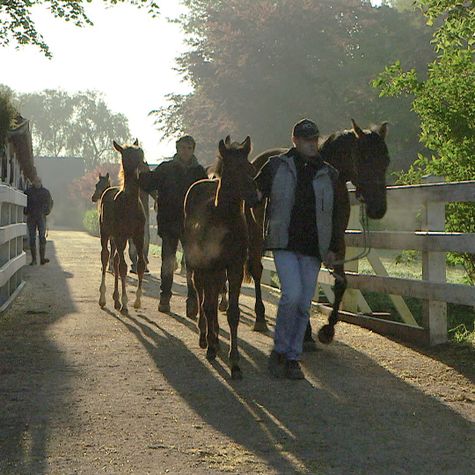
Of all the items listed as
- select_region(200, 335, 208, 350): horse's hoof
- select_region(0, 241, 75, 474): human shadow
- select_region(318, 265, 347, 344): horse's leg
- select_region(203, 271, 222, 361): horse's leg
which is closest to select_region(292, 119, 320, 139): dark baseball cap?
select_region(203, 271, 222, 361): horse's leg

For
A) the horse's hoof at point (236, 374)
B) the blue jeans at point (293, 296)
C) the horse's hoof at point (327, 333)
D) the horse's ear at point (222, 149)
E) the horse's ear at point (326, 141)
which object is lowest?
the horse's hoof at point (236, 374)

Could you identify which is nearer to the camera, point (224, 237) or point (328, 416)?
point (328, 416)

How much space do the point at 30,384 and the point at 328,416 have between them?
7.83ft

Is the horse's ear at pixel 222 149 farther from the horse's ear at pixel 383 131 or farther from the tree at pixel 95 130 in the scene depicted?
the tree at pixel 95 130

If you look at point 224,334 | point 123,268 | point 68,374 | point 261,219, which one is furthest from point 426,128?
point 68,374

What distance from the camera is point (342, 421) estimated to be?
5.96m

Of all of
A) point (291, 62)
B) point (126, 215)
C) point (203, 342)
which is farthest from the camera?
point (291, 62)

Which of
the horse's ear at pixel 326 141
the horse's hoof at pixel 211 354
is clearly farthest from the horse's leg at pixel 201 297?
the horse's ear at pixel 326 141

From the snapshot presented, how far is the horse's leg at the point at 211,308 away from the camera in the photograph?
7.98 m

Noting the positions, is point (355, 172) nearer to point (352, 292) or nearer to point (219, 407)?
point (219, 407)

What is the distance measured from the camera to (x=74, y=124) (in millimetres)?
165375

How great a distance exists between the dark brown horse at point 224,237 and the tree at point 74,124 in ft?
505

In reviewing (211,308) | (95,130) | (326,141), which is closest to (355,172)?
(326,141)

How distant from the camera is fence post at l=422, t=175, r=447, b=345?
29.0 ft
